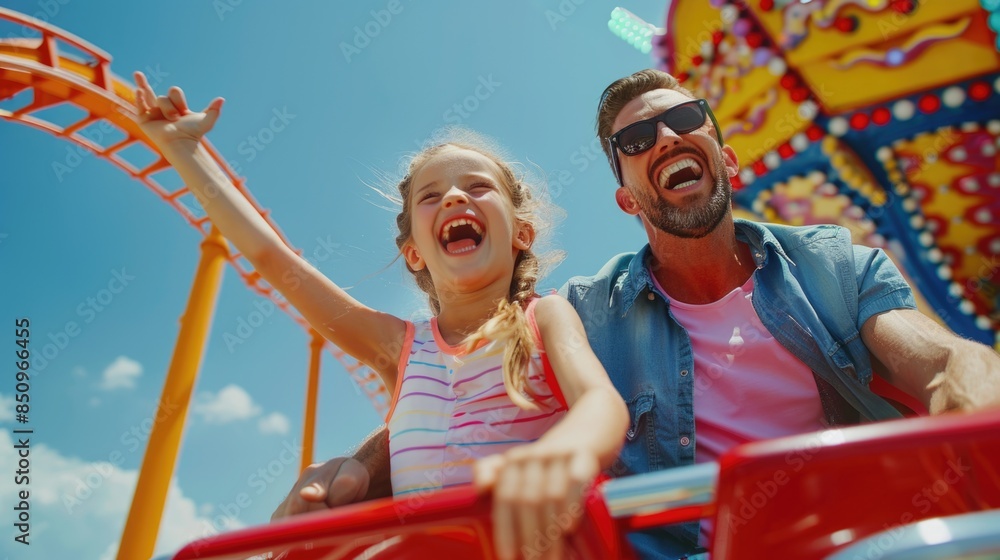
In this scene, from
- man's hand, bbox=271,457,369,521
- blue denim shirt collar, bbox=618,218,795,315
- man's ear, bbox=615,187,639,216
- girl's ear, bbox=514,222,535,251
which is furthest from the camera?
man's ear, bbox=615,187,639,216

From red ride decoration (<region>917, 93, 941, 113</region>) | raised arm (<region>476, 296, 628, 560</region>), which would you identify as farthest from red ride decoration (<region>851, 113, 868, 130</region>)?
raised arm (<region>476, 296, 628, 560</region>)

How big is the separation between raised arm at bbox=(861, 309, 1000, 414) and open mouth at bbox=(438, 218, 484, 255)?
884 millimetres

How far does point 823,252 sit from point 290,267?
4.10 ft

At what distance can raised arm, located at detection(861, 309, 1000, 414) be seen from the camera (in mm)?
1151

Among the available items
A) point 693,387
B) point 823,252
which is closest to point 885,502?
point 693,387

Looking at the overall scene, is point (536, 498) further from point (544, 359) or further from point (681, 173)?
point (681, 173)

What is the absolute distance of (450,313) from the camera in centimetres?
157

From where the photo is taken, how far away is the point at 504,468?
588 millimetres

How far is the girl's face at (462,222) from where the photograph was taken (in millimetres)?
1495

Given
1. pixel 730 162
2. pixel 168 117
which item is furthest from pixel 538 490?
pixel 730 162

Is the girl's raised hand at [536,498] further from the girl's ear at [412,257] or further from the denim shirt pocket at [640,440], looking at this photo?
→ the girl's ear at [412,257]

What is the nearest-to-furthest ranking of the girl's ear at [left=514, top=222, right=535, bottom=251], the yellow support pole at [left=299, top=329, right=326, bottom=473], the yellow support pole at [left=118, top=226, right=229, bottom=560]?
the girl's ear at [left=514, top=222, right=535, bottom=251]
the yellow support pole at [left=118, top=226, right=229, bottom=560]
the yellow support pole at [left=299, top=329, right=326, bottom=473]

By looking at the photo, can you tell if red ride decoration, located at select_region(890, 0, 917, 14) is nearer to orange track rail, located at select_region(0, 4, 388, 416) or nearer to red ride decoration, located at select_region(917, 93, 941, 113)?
red ride decoration, located at select_region(917, 93, 941, 113)

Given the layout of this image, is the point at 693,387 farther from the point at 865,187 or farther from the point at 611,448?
the point at 865,187
